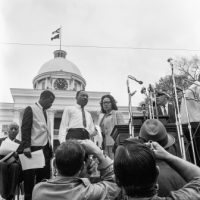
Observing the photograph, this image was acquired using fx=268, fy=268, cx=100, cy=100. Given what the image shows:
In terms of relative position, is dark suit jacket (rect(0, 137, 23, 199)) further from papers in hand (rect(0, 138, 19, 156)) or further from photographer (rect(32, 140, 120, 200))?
photographer (rect(32, 140, 120, 200))

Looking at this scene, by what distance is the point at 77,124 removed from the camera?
429 cm

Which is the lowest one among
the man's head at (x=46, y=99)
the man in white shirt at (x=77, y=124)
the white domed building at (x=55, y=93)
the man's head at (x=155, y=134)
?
the man's head at (x=155, y=134)

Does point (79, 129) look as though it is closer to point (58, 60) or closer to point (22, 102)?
point (22, 102)

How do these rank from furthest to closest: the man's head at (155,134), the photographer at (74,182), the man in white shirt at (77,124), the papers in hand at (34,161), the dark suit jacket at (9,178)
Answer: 1. the man in white shirt at (77,124)
2. the dark suit jacket at (9,178)
3. the papers in hand at (34,161)
4. the man's head at (155,134)
5. the photographer at (74,182)

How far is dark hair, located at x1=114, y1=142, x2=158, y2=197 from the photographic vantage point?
115 cm

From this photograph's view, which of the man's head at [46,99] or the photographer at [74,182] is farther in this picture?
the man's head at [46,99]

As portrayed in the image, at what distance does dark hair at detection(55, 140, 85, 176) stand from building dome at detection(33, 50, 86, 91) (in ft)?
124

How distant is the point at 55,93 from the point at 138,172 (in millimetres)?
30910

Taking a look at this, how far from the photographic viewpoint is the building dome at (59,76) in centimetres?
4021

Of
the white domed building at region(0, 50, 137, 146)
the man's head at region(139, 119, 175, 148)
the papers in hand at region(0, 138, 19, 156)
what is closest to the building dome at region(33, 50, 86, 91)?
the white domed building at region(0, 50, 137, 146)

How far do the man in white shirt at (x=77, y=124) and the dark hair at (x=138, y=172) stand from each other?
303 cm

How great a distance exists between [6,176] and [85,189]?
2435mm

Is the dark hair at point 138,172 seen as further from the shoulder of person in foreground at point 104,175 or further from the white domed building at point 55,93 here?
the white domed building at point 55,93

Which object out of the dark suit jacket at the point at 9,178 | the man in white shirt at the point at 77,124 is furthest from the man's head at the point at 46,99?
the dark suit jacket at the point at 9,178
